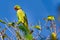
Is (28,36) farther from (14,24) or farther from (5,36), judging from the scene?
(5,36)

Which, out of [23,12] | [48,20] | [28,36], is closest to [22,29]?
[28,36]

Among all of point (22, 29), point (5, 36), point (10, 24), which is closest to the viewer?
point (22, 29)

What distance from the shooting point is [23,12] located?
403 cm

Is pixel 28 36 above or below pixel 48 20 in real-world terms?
below

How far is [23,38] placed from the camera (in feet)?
12.8

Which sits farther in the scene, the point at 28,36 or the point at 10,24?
the point at 10,24

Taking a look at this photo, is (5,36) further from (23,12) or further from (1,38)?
(23,12)

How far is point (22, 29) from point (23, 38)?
0.28 meters

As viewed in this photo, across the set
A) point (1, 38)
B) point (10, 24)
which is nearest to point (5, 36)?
point (1, 38)

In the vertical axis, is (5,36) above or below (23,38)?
above

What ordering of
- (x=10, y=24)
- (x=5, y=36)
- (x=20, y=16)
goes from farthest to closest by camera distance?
(x=5, y=36), (x=10, y=24), (x=20, y=16)

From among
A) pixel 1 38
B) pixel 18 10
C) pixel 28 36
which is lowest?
pixel 28 36

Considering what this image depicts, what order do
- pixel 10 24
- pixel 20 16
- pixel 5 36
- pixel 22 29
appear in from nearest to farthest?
pixel 22 29 → pixel 20 16 → pixel 10 24 → pixel 5 36

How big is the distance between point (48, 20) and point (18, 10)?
0.79 m
